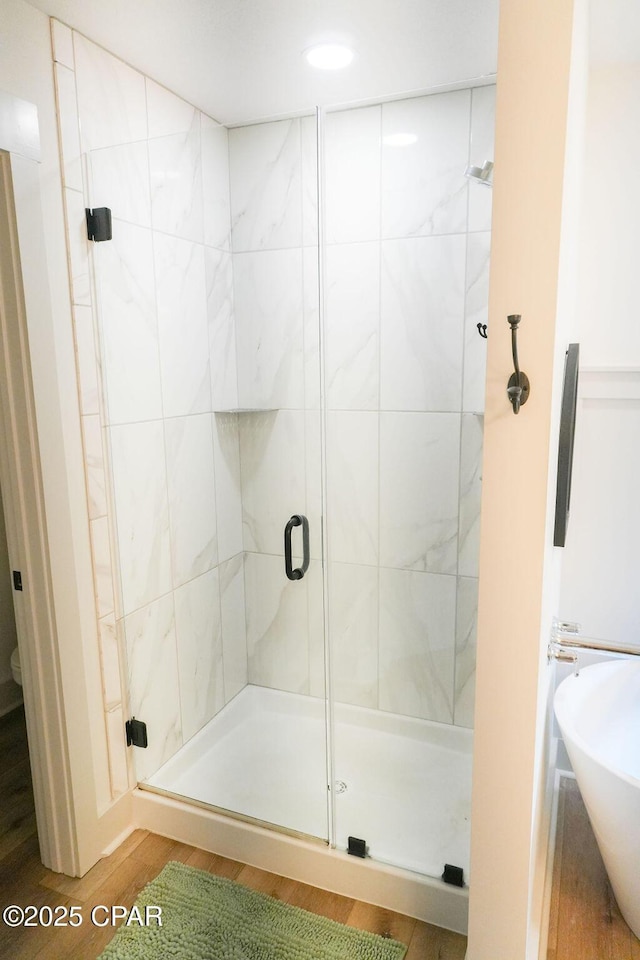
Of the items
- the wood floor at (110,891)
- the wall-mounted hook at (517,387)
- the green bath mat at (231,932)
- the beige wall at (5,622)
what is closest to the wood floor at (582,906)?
the wood floor at (110,891)

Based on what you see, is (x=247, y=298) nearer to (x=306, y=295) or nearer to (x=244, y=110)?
(x=306, y=295)

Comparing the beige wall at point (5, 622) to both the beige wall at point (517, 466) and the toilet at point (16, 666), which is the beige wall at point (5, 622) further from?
the beige wall at point (517, 466)

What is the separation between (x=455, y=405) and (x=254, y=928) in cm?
160

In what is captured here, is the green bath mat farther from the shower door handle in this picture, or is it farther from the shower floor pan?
the shower door handle

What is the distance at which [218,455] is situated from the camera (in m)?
2.14

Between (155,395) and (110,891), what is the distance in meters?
1.49

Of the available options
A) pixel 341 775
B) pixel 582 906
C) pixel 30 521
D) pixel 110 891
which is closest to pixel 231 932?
pixel 110 891

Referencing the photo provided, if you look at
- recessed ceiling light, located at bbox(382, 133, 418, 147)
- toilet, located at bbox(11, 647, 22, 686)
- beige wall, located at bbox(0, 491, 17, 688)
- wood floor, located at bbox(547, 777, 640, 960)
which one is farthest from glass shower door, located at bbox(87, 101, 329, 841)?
beige wall, located at bbox(0, 491, 17, 688)

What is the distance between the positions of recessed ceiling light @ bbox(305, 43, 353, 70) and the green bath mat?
2.40 metres

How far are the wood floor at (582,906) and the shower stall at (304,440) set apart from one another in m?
0.33

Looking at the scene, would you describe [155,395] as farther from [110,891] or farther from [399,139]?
[110,891]

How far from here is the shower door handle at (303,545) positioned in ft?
6.32

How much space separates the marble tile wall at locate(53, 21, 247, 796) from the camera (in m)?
1.77

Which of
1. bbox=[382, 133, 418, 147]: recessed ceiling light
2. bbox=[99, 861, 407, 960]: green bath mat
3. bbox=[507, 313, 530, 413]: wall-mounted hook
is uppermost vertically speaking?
bbox=[382, 133, 418, 147]: recessed ceiling light
